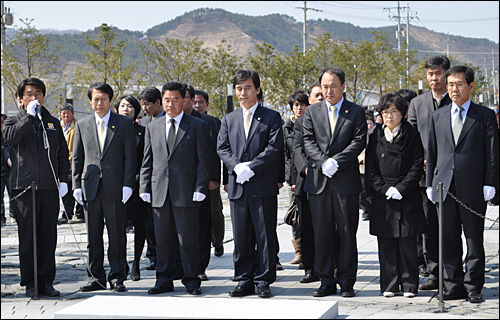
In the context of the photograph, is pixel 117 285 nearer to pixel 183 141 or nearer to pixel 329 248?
pixel 183 141

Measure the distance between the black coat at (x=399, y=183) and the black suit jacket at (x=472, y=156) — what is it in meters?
0.24

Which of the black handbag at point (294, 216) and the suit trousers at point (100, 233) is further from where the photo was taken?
the black handbag at point (294, 216)

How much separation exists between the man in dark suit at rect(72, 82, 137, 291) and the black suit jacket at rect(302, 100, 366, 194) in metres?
1.87

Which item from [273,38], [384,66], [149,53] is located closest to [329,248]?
[149,53]

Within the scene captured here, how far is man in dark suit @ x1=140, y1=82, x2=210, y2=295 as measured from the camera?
20.0ft

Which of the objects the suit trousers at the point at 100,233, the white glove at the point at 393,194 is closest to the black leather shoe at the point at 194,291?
the suit trousers at the point at 100,233

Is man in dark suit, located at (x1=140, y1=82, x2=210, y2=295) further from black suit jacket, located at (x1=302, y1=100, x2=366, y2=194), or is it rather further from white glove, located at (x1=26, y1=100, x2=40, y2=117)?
white glove, located at (x1=26, y1=100, x2=40, y2=117)

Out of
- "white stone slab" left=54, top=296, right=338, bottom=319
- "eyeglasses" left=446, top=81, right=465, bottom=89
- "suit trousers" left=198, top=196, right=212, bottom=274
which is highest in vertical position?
"eyeglasses" left=446, top=81, right=465, bottom=89

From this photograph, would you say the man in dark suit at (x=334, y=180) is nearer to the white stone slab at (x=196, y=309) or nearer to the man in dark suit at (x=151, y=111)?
the white stone slab at (x=196, y=309)

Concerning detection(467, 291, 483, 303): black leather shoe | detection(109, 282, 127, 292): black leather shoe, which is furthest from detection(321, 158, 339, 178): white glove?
detection(109, 282, 127, 292): black leather shoe

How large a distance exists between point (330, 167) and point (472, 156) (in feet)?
4.29

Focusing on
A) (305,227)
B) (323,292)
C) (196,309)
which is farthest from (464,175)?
(196,309)

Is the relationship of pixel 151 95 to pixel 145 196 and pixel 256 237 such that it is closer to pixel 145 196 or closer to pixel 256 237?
pixel 145 196

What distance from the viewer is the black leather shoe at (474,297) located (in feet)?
17.6
